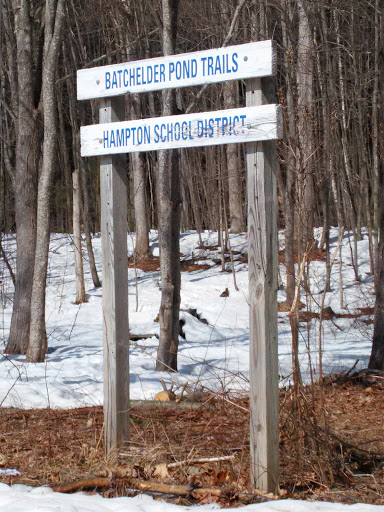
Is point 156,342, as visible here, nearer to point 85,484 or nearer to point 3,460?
point 3,460

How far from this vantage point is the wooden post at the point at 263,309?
3.67 meters

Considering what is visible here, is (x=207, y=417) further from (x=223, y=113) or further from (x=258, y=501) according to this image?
(x=223, y=113)

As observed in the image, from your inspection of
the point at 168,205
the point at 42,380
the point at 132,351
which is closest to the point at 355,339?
the point at 132,351

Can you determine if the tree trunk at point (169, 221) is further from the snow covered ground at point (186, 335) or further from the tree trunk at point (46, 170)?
the tree trunk at point (46, 170)

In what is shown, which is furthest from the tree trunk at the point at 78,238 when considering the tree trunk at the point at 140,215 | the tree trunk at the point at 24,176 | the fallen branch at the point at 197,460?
the fallen branch at the point at 197,460

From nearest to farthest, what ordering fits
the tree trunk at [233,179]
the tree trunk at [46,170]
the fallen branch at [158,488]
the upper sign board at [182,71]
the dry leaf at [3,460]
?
1. the fallen branch at [158,488]
2. the upper sign board at [182,71]
3. the dry leaf at [3,460]
4. the tree trunk at [46,170]
5. the tree trunk at [233,179]

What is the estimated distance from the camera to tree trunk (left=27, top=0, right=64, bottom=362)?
28.7 ft

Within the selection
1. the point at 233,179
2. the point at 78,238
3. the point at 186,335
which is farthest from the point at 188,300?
the point at 233,179

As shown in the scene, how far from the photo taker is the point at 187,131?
3.96 metres

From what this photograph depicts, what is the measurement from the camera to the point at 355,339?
12.3 meters

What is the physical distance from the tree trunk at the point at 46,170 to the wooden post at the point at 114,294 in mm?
4486

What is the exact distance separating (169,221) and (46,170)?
1891mm

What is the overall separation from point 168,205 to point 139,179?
11.6m

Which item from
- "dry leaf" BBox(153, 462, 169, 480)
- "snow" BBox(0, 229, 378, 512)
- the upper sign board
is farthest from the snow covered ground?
the upper sign board
